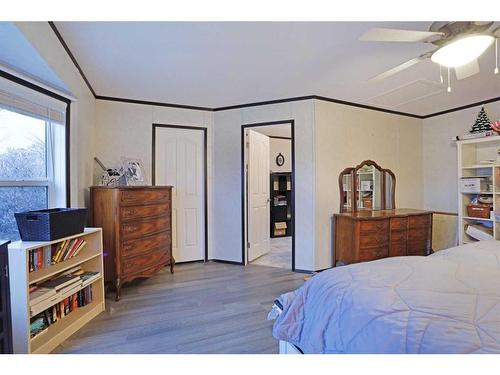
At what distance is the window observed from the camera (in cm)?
210

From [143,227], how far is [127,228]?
0.21 meters

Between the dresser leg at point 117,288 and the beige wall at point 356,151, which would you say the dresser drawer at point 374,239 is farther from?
the dresser leg at point 117,288

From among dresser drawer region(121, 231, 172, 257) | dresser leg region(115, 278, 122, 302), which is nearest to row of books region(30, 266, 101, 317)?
dresser leg region(115, 278, 122, 302)

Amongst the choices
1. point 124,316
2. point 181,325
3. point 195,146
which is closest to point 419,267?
point 181,325

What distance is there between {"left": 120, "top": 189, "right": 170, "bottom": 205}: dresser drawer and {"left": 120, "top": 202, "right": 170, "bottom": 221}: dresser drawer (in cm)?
6

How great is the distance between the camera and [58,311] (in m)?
2.22

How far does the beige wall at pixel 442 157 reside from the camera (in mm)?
4082

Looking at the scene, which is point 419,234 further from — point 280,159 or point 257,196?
point 280,159

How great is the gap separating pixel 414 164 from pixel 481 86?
4.71 feet
